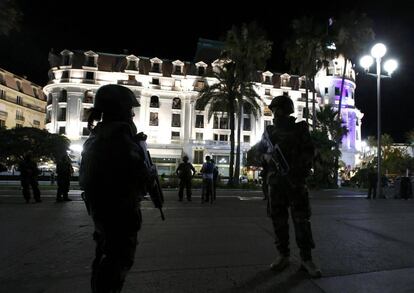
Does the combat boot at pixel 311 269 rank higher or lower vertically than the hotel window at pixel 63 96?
lower

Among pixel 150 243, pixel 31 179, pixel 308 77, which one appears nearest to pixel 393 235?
pixel 150 243

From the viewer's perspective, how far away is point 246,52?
34844 mm

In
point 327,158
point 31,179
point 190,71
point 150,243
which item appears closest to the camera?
point 150,243

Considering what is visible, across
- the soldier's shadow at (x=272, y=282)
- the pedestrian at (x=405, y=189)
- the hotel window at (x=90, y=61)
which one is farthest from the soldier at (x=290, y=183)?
the hotel window at (x=90, y=61)

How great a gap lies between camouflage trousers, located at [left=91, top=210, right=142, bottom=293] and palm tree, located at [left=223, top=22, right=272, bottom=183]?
1242 inches

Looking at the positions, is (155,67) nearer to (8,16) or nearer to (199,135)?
(199,135)

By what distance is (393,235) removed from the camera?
698 centimetres

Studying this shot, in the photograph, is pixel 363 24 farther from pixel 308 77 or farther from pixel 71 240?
pixel 71 240

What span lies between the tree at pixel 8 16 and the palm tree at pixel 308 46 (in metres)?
27.6

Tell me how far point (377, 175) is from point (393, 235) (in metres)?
16.2

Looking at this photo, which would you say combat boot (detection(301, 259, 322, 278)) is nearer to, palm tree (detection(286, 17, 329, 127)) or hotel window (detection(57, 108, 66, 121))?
palm tree (detection(286, 17, 329, 127))

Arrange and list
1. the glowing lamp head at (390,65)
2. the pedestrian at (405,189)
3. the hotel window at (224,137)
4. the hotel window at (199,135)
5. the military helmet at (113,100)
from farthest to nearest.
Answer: the hotel window at (224,137), the hotel window at (199,135), the glowing lamp head at (390,65), the pedestrian at (405,189), the military helmet at (113,100)

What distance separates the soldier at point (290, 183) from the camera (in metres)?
4.39

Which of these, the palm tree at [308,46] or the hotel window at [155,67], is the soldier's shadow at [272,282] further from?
the hotel window at [155,67]
